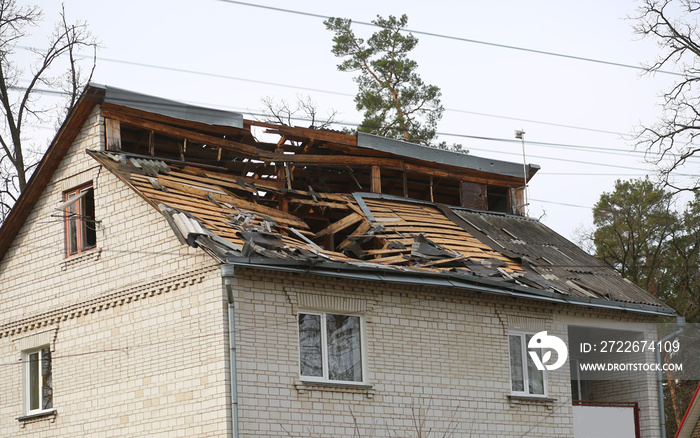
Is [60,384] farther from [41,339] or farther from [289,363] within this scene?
[289,363]

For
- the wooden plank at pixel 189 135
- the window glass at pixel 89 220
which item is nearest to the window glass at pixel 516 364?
the wooden plank at pixel 189 135

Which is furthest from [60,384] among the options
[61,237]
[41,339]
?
[61,237]

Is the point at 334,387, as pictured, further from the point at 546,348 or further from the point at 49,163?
the point at 49,163

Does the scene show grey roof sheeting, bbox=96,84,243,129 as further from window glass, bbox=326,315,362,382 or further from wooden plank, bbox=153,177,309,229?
window glass, bbox=326,315,362,382

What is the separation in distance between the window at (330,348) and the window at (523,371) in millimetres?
3846

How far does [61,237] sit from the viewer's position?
19250mm

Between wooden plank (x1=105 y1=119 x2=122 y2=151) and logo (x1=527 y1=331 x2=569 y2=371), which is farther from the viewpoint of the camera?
logo (x1=527 y1=331 x2=569 y2=371)

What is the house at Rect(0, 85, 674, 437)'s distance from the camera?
16.1 meters

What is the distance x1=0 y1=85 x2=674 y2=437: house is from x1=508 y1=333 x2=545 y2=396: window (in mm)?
36

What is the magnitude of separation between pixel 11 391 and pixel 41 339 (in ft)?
4.42

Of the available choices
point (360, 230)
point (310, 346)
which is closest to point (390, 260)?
point (360, 230)

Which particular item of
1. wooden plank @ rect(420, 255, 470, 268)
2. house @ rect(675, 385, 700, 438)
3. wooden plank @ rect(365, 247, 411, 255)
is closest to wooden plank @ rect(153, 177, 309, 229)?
wooden plank @ rect(365, 247, 411, 255)

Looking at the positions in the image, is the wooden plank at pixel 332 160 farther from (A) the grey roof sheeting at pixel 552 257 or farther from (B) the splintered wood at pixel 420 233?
(A) the grey roof sheeting at pixel 552 257

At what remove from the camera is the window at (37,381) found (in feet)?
61.8
